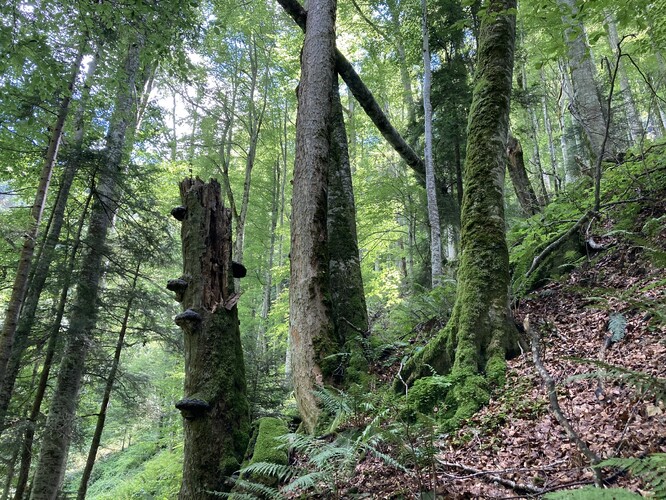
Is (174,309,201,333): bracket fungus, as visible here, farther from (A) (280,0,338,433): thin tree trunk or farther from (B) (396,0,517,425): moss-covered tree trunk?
(B) (396,0,517,425): moss-covered tree trunk

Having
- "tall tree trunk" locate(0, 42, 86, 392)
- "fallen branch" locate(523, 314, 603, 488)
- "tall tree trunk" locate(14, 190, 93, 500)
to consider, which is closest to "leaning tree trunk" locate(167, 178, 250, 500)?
"tall tree trunk" locate(0, 42, 86, 392)

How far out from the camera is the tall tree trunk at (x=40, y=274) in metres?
6.39

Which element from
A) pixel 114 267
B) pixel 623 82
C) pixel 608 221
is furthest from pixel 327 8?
pixel 623 82

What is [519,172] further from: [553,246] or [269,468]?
[269,468]

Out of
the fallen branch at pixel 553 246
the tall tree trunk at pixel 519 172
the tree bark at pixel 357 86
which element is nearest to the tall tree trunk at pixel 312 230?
the tree bark at pixel 357 86

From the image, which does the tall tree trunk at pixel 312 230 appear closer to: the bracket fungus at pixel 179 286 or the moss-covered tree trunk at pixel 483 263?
the moss-covered tree trunk at pixel 483 263

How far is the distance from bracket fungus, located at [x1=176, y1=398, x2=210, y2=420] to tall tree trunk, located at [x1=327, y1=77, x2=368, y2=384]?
155 cm

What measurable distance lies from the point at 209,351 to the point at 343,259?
7.16ft

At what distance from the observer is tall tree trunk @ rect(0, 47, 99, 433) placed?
639 centimetres

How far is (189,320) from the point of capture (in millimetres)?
4176

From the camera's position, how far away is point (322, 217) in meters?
4.80

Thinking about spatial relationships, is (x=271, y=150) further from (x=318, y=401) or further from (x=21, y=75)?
(x=318, y=401)

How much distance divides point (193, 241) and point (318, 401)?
7.44ft

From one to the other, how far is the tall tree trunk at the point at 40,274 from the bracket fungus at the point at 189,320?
4082 millimetres
